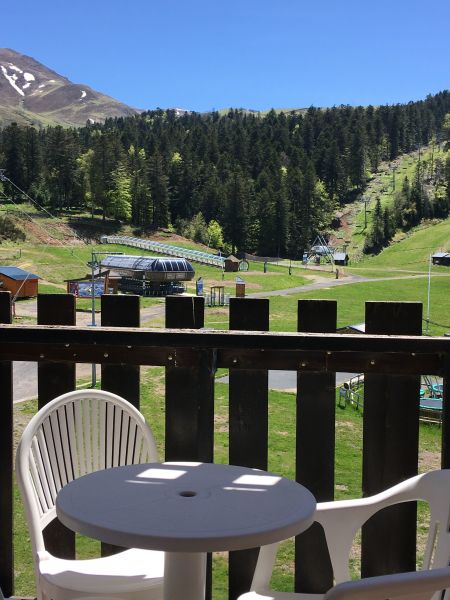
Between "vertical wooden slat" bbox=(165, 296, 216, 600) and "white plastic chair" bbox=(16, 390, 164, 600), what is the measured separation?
13 centimetres

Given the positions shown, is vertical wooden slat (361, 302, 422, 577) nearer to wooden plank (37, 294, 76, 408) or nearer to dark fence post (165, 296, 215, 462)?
Answer: dark fence post (165, 296, 215, 462)

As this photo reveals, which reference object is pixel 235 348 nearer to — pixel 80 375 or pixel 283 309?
pixel 80 375

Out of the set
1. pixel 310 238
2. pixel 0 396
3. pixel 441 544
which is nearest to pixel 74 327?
pixel 0 396

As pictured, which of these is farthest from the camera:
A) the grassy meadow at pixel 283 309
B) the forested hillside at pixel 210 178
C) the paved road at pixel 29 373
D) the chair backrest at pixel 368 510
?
the forested hillside at pixel 210 178

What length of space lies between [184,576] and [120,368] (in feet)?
2.81

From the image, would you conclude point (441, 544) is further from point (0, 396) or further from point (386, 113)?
point (386, 113)

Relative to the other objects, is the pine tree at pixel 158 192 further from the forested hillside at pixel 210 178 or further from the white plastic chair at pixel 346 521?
the white plastic chair at pixel 346 521

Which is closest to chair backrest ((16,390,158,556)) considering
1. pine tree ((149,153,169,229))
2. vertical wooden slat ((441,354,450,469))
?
vertical wooden slat ((441,354,450,469))

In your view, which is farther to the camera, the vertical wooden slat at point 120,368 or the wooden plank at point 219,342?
the vertical wooden slat at point 120,368

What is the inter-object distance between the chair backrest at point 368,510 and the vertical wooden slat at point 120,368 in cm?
78

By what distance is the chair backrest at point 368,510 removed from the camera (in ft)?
5.08

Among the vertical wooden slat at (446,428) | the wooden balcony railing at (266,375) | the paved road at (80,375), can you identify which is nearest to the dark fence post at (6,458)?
the wooden balcony railing at (266,375)

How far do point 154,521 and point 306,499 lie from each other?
0.36m

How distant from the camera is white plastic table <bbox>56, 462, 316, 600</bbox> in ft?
3.99
